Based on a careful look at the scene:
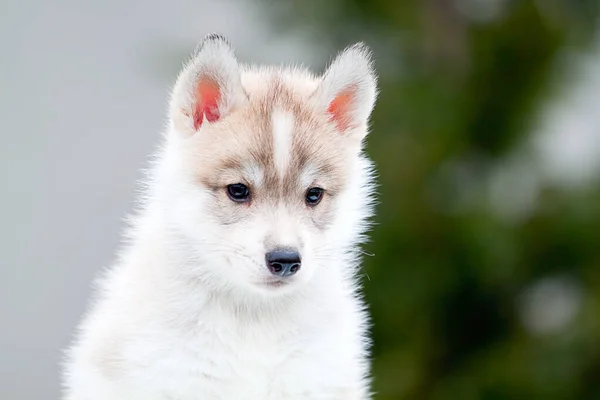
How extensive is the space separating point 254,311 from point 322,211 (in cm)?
26

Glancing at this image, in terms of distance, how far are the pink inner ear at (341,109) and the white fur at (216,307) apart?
35mm

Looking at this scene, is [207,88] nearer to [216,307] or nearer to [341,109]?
[341,109]

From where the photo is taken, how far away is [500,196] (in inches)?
151

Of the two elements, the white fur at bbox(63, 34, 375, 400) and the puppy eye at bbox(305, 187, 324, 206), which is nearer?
the white fur at bbox(63, 34, 375, 400)

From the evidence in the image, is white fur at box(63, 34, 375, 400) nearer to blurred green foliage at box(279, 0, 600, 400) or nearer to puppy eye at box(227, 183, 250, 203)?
puppy eye at box(227, 183, 250, 203)

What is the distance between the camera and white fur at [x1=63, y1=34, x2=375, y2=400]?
5.73ft

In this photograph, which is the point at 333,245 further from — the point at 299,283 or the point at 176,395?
the point at 176,395

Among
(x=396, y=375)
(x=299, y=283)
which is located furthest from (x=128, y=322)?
(x=396, y=375)

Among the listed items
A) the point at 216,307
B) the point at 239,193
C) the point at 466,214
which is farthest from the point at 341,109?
the point at 466,214

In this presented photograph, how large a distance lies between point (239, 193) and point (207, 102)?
8.6 inches

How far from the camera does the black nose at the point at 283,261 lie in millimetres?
1811

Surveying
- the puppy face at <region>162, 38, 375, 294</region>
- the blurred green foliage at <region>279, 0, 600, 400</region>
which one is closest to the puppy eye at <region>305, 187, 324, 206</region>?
the puppy face at <region>162, 38, 375, 294</region>

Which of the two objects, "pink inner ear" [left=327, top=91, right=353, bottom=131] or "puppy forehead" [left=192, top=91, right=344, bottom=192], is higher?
"pink inner ear" [left=327, top=91, right=353, bottom=131]

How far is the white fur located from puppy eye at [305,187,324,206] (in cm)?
7
